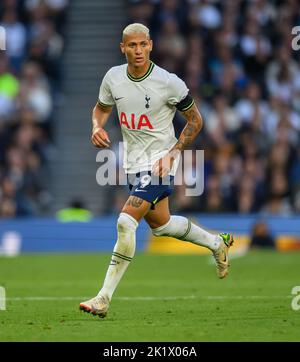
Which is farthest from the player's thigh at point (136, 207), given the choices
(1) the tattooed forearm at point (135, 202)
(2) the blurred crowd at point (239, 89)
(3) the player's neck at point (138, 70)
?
(2) the blurred crowd at point (239, 89)

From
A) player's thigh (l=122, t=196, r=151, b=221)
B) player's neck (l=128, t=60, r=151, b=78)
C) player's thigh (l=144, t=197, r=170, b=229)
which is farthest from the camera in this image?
player's thigh (l=144, t=197, r=170, b=229)

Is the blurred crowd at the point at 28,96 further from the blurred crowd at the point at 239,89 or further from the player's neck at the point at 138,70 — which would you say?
the player's neck at the point at 138,70

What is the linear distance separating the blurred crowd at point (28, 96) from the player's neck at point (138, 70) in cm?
1214

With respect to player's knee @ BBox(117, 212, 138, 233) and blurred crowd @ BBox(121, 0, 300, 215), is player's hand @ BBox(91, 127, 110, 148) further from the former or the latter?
blurred crowd @ BBox(121, 0, 300, 215)

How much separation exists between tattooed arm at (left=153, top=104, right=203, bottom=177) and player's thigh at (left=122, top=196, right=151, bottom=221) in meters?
0.29

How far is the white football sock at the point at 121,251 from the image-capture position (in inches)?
388

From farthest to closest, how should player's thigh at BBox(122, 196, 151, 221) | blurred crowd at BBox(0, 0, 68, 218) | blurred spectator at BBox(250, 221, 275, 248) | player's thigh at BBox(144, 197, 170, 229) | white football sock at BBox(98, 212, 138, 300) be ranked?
1. blurred crowd at BBox(0, 0, 68, 218)
2. blurred spectator at BBox(250, 221, 275, 248)
3. player's thigh at BBox(144, 197, 170, 229)
4. player's thigh at BBox(122, 196, 151, 221)
5. white football sock at BBox(98, 212, 138, 300)

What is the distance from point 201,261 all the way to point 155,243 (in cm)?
284

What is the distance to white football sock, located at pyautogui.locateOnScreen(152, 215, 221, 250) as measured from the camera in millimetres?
10484

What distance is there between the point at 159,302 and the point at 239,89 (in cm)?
1178

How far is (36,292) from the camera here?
517 inches

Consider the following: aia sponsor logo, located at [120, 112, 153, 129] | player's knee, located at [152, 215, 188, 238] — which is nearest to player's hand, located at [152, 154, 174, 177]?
aia sponsor logo, located at [120, 112, 153, 129]

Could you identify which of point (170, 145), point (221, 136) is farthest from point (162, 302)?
point (221, 136)

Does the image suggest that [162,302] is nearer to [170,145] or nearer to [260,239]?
[170,145]
